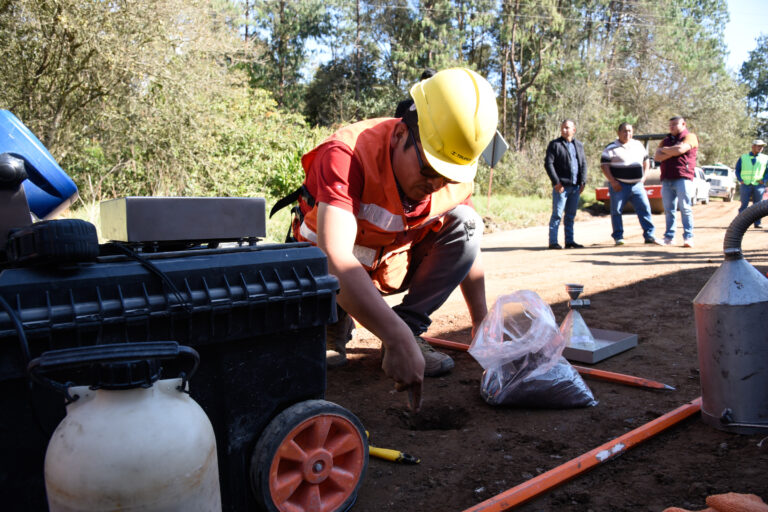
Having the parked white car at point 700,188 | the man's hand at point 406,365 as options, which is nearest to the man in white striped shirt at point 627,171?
the man's hand at point 406,365

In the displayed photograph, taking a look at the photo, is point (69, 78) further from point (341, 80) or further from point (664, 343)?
point (341, 80)

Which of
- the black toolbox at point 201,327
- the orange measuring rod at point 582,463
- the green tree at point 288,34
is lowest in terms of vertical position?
the orange measuring rod at point 582,463

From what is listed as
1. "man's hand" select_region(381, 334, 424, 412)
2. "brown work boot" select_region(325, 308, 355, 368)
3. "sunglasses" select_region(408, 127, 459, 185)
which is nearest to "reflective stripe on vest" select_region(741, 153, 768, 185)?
"brown work boot" select_region(325, 308, 355, 368)

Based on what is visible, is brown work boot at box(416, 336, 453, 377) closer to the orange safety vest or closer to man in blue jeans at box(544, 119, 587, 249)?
the orange safety vest

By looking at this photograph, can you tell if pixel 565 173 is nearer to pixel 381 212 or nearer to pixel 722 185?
pixel 381 212

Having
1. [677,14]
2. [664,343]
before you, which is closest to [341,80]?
[677,14]

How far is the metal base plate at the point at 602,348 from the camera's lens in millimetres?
3271

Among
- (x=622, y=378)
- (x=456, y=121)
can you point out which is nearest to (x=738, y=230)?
(x=622, y=378)

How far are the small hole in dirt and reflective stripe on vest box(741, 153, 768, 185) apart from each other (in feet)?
38.1

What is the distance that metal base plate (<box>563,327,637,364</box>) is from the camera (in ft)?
10.7

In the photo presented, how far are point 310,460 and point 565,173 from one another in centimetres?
846

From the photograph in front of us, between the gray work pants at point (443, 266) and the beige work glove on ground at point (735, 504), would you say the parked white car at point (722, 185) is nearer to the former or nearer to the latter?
the gray work pants at point (443, 266)

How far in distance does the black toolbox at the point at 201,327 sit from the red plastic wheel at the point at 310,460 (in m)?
0.07

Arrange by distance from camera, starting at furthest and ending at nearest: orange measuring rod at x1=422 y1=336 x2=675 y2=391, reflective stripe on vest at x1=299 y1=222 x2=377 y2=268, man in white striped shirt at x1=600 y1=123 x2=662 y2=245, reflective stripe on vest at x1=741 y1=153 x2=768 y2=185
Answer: reflective stripe on vest at x1=741 y1=153 x2=768 y2=185, man in white striped shirt at x1=600 y1=123 x2=662 y2=245, reflective stripe on vest at x1=299 y1=222 x2=377 y2=268, orange measuring rod at x1=422 y1=336 x2=675 y2=391
